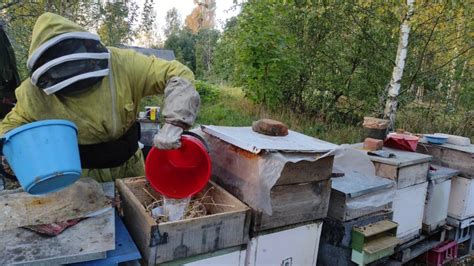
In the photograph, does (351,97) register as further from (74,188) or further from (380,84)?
(74,188)

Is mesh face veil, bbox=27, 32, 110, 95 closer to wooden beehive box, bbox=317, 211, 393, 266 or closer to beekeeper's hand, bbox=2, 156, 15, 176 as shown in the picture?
beekeeper's hand, bbox=2, 156, 15, 176

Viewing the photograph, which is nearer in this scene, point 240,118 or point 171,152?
point 171,152

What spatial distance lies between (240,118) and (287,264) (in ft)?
16.6

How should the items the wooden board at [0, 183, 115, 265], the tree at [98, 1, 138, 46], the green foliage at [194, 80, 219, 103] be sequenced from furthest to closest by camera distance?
the green foliage at [194, 80, 219, 103] < the tree at [98, 1, 138, 46] < the wooden board at [0, 183, 115, 265]

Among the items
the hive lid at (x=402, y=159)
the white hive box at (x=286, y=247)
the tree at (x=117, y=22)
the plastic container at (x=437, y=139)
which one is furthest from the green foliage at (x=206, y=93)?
the white hive box at (x=286, y=247)

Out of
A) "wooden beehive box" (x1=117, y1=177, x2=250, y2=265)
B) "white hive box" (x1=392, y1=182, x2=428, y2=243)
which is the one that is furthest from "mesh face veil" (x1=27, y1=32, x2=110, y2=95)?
"white hive box" (x1=392, y1=182, x2=428, y2=243)

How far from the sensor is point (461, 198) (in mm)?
A: 3059

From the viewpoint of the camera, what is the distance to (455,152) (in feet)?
10.2

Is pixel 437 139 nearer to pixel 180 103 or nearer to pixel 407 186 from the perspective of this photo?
pixel 407 186

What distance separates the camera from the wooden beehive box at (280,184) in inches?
69.3

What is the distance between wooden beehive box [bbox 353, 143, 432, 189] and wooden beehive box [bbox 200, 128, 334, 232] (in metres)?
0.71

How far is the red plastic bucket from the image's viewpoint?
175 cm

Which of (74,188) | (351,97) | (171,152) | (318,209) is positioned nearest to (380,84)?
(351,97)

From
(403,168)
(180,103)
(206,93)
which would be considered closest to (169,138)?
(180,103)
